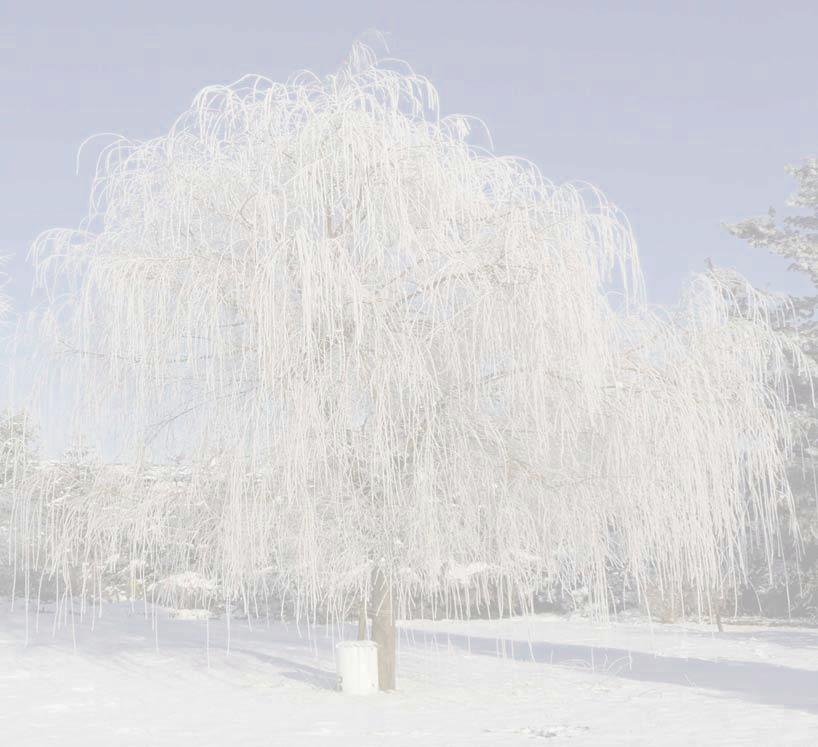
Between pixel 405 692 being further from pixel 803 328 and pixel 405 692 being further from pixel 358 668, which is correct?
pixel 803 328

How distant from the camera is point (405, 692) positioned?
903 centimetres

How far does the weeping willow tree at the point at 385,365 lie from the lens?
7.45m

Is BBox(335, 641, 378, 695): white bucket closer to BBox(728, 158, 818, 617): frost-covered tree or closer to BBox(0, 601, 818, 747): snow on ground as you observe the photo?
BBox(0, 601, 818, 747): snow on ground

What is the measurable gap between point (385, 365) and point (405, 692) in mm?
3378

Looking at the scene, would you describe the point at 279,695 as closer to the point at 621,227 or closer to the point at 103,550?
the point at 103,550

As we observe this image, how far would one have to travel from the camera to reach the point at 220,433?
7.71 m

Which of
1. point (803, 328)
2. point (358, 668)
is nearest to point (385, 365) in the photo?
point (358, 668)

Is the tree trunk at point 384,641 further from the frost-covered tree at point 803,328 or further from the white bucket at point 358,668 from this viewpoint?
the frost-covered tree at point 803,328

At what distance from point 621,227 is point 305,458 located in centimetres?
295

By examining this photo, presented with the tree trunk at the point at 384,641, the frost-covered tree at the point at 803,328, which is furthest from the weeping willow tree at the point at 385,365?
the frost-covered tree at the point at 803,328

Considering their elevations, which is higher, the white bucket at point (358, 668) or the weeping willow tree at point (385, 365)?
the weeping willow tree at point (385, 365)

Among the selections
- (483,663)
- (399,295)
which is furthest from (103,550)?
(483,663)

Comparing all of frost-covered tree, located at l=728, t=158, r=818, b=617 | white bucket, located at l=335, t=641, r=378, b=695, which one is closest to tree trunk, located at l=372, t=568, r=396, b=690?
white bucket, located at l=335, t=641, r=378, b=695

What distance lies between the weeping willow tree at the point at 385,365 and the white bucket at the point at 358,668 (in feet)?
Result: 2.00
